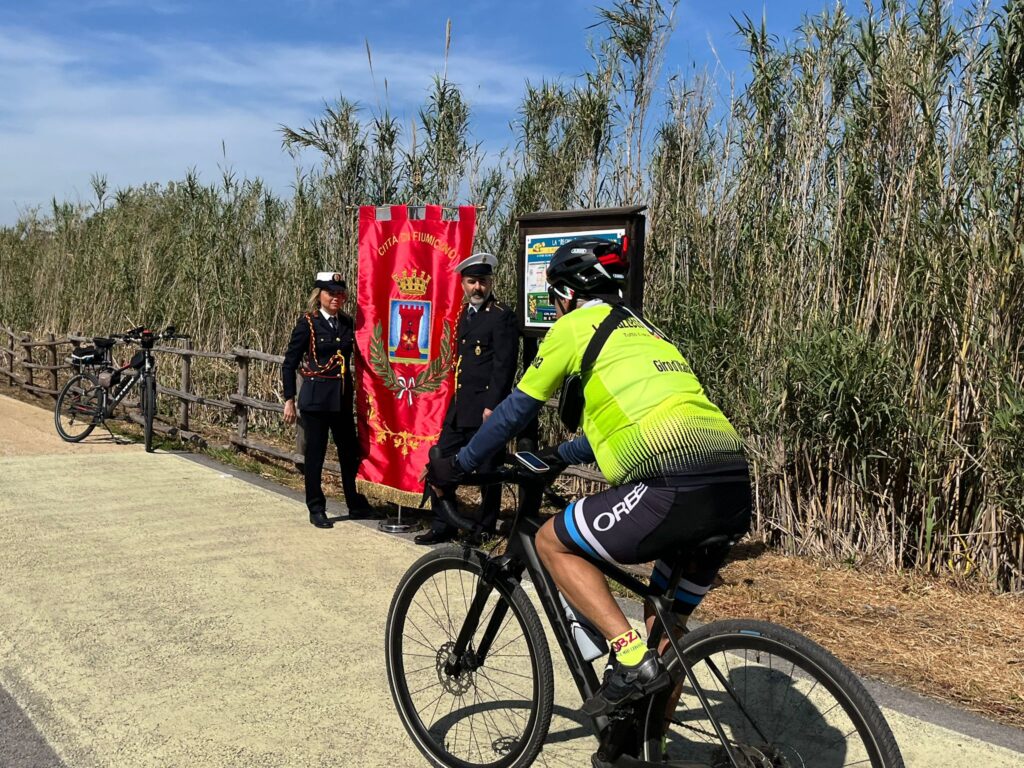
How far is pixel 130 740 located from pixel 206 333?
928 cm

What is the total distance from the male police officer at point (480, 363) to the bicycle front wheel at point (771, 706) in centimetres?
352

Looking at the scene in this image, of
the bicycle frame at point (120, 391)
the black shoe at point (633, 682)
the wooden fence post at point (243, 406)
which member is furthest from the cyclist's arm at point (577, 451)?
the bicycle frame at point (120, 391)

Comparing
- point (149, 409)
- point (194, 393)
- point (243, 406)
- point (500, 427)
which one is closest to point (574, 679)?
point (500, 427)

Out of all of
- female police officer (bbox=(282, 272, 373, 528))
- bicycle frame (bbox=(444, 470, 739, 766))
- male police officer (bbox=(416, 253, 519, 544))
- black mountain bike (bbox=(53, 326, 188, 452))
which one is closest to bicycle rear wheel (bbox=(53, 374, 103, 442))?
black mountain bike (bbox=(53, 326, 188, 452))

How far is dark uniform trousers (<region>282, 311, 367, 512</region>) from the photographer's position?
6711mm

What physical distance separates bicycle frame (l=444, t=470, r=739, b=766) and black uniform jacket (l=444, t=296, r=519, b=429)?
305 centimetres

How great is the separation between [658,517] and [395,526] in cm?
438

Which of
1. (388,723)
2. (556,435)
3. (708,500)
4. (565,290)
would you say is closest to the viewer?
(708,500)

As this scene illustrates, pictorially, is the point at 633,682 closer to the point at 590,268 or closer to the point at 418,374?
the point at 590,268

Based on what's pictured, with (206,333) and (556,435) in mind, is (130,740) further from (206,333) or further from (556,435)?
(206,333)

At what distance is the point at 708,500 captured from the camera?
252cm

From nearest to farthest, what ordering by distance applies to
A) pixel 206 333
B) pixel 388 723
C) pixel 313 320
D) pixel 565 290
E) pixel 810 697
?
pixel 810 697
pixel 565 290
pixel 388 723
pixel 313 320
pixel 206 333

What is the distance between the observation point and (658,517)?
252cm

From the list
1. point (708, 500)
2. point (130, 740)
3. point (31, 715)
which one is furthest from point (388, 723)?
point (708, 500)
